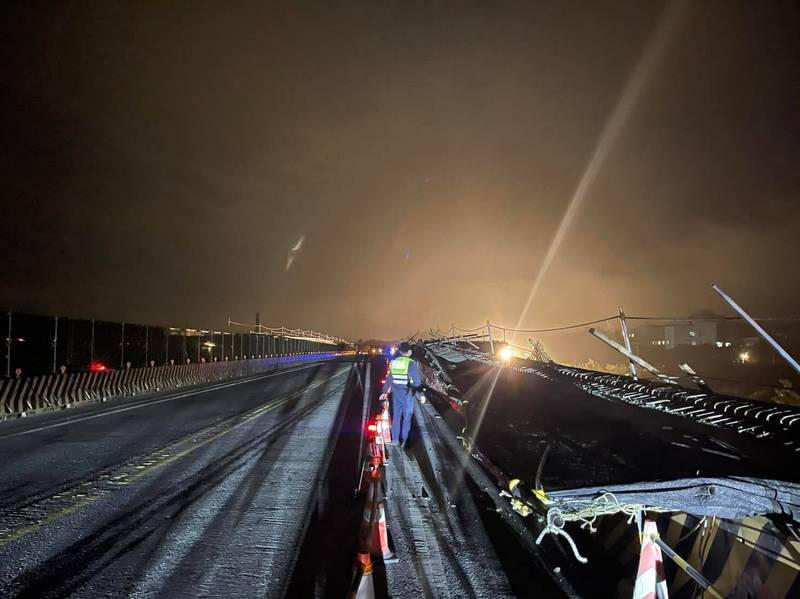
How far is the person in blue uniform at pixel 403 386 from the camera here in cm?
1055

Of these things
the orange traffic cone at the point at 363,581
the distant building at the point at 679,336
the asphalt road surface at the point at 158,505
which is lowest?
the asphalt road surface at the point at 158,505

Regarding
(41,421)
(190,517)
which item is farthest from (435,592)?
(41,421)

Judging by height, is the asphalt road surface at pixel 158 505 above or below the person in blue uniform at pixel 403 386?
below

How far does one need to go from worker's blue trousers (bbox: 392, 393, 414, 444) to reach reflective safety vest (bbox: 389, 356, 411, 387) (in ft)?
0.80

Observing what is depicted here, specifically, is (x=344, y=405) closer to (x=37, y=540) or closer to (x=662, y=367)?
(x=37, y=540)

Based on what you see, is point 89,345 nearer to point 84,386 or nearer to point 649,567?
point 84,386

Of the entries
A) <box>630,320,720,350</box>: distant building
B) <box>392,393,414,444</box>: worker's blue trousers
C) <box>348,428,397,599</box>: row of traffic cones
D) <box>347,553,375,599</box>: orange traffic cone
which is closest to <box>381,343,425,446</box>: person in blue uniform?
<box>392,393,414,444</box>: worker's blue trousers

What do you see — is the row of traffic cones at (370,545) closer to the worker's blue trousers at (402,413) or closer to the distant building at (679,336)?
the worker's blue trousers at (402,413)

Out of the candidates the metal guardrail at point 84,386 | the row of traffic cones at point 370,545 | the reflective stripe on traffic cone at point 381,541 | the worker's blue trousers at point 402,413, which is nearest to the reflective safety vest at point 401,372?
the worker's blue trousers at point 402,413

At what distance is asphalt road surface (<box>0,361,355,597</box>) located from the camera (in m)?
5.03

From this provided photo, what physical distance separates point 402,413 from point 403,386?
2.27 ft

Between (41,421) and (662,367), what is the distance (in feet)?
181

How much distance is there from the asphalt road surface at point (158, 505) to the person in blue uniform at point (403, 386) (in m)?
1.50

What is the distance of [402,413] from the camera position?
10.9 metres
